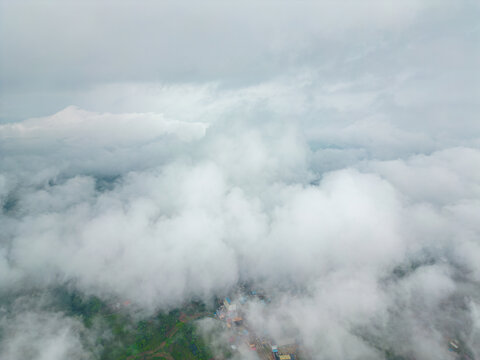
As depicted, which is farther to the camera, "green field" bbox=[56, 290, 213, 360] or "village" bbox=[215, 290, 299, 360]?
"green field" bbox=[56, 290, 213, 360]

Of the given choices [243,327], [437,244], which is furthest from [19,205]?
[437,244]

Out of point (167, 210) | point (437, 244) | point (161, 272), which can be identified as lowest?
point (437, 244)

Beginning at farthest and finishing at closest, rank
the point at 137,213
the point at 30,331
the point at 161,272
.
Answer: the point at 137,213, the point at 161,272, the point at 30,331

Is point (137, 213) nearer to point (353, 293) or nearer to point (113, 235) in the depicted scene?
point (113, 235)

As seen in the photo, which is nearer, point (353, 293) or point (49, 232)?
point (353, 293)

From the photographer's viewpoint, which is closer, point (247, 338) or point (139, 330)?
point (247, 338)

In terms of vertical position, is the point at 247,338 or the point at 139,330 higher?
the point at 139,330

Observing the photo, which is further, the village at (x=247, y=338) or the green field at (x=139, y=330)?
the green field at (x=139, y=330)

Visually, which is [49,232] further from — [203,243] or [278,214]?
[278,214]

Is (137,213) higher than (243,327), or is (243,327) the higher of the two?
(137,213)

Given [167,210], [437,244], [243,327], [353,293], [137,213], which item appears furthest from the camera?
[167,210]
